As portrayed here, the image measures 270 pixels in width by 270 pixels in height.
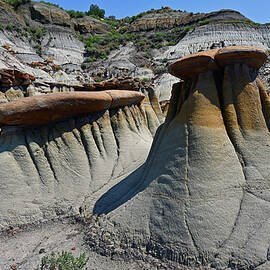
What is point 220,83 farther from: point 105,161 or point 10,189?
point 10,189

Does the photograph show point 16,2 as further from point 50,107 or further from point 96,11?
point 50,107

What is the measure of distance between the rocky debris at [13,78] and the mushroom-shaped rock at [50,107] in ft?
11.3

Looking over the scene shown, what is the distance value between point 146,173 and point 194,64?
253 centimetres

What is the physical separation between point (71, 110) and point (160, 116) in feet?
19.5

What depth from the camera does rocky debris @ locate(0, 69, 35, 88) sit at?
930 cm

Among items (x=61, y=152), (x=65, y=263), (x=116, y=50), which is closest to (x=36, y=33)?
(x=116, y=50)

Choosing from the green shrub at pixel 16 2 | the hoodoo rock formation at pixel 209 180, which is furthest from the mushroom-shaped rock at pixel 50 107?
the green shrub at pixel 16 2

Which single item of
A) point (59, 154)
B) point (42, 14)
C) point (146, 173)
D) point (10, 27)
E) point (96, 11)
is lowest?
point (146, 173)

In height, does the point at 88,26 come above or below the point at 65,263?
above

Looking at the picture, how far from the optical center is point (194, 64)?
4.82m

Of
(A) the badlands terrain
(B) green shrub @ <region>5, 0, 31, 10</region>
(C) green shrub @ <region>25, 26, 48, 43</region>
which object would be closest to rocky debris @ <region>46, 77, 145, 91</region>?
(A) the badlands terrain

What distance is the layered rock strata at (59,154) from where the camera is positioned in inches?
239

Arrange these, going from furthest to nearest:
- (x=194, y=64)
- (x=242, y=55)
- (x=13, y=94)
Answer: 1. (x=13, y=94)
2. (x=194, y=64)
3. (x=242, y=55)

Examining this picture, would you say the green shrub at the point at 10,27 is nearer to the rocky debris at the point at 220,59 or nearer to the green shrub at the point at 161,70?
the green shrub at the point at 161,70
